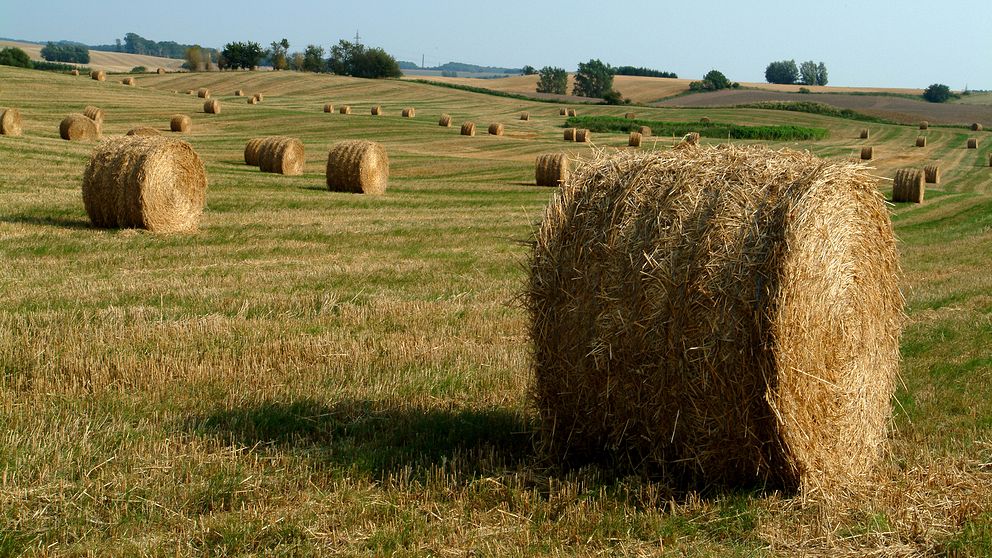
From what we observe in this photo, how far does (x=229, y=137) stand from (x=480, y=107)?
32557 millimetres

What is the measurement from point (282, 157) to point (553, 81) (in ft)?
266

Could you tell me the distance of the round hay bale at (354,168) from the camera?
2552 centimetres

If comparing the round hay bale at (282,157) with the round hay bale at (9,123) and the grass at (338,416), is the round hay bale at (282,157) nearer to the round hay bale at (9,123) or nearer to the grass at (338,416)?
the round hay bale at (9,123)

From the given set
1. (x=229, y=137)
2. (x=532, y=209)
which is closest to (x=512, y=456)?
(x=532, y=209)

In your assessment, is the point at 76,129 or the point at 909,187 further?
the point at 76,129

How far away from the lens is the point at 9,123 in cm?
3098

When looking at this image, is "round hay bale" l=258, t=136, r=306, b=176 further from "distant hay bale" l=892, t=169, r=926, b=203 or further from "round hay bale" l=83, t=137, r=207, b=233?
"distant hay bale" l=892, t=169, r=926, b=203

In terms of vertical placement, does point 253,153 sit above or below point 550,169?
above

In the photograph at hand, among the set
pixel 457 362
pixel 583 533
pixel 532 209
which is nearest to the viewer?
pixel 583 533

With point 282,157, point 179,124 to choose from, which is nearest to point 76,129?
point 282,157

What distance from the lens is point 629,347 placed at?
6.18 m

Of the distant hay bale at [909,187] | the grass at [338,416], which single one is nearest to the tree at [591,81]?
the distant hay bale at [909,187]

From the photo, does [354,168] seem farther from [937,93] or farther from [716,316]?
[937,93]

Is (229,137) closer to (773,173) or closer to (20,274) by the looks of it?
(20,274)
